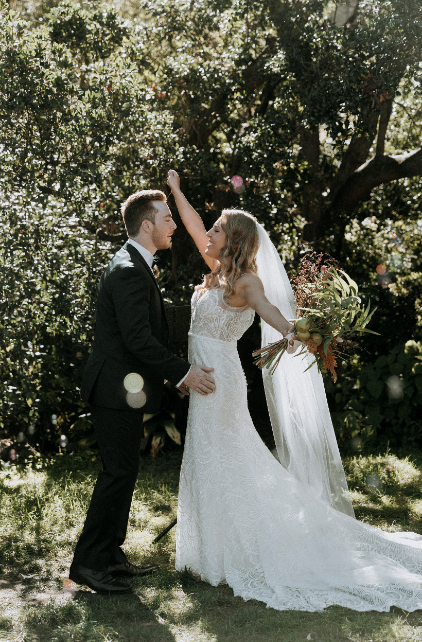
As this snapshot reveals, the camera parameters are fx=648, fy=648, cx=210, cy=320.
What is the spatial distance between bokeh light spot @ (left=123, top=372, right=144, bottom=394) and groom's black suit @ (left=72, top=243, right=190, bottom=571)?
0.06 ft

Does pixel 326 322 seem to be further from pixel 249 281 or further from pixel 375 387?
pixel 375 387

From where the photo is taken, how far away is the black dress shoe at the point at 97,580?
3668mm

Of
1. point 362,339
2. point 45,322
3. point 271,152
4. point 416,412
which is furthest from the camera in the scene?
point 362,339

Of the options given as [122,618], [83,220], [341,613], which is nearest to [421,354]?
[83,220]

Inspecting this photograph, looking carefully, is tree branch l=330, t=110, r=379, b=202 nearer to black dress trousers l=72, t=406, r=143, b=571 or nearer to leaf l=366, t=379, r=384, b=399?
leaf l=366, t=379, r=384, b=399

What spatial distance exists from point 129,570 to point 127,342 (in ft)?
4.73

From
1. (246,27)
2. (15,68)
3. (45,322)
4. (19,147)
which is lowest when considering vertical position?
(45,322)

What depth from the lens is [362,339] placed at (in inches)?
350

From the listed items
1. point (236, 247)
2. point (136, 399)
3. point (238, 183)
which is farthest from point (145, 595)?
point (238, 183)

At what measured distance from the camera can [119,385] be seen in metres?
3.71

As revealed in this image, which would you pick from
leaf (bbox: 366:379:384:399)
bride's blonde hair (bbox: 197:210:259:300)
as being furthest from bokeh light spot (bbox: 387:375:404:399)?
bride's blonde hair (bbox: 197:210:259:300)

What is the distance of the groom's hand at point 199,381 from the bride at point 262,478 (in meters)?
0.18

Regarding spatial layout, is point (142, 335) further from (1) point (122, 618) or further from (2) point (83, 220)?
(2) point (83, 220)

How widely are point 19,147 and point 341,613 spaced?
4484 mm
